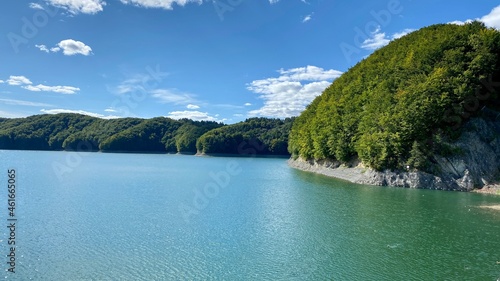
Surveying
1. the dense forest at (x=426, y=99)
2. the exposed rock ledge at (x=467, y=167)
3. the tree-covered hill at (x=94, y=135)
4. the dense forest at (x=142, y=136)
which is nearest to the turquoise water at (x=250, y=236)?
the exposed rock ledge at (x=467, y=167)

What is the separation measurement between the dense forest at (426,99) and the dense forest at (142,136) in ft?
321

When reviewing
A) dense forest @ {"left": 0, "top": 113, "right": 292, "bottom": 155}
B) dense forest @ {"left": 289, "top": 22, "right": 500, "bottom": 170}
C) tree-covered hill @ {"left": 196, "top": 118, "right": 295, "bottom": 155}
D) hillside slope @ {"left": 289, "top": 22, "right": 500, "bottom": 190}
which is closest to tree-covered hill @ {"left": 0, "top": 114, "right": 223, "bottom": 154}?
dense forest @ {"left": 0, "top": 113, "right": 292, "bottom": 155}

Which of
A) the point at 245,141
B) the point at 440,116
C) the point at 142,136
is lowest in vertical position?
the point at 440,116

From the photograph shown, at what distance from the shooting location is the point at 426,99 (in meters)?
46.7

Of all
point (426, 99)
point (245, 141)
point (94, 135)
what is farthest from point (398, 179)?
point (94, 135)

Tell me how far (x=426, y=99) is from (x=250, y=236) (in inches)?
1446

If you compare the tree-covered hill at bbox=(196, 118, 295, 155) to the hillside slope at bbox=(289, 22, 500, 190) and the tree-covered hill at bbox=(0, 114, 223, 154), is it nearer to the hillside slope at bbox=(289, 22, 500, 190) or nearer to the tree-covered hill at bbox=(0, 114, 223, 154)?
the tree-covered hill at bbox=(0, 114, 223, 154)

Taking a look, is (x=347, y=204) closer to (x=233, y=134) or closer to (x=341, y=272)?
(x=341, y=272)

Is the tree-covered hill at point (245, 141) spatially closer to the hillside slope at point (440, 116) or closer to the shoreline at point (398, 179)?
the shoreline at point (398, 179)

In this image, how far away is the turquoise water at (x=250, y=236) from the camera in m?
16.3

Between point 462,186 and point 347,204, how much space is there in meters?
20.5

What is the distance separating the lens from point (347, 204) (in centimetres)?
3353

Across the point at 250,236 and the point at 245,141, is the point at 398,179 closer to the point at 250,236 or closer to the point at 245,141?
the point at 250,236

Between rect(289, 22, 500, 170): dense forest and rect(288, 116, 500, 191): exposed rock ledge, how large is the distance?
4.31 ft
